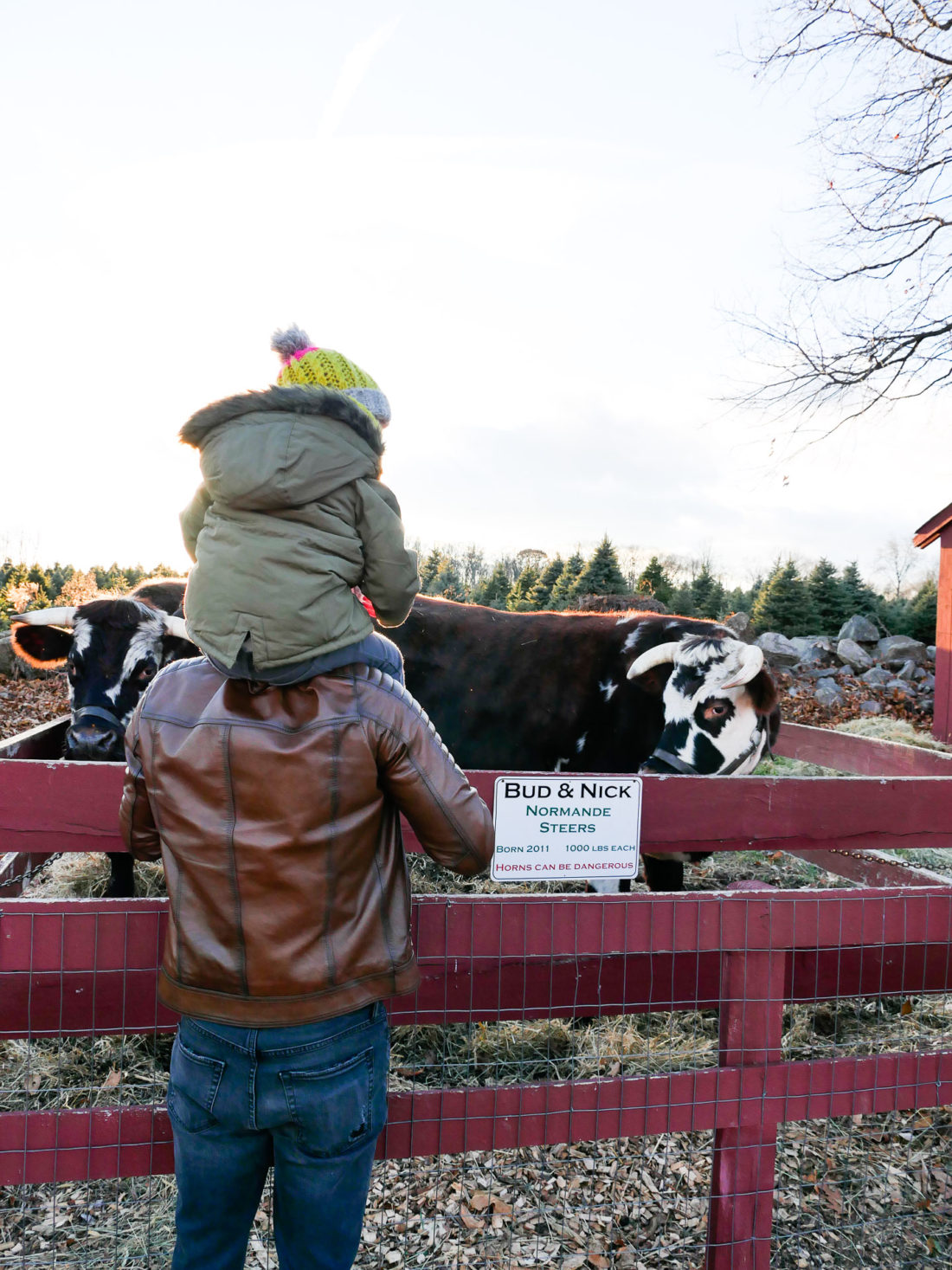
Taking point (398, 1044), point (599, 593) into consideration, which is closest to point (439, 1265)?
point (398, 1044)

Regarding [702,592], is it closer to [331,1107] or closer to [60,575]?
[60,575]

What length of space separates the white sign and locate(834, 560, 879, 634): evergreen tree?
24880mm

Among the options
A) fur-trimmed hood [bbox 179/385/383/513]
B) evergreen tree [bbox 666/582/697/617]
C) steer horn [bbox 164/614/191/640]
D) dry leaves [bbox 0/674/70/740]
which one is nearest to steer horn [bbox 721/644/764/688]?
steer horn [bbox 164/614/191/640]

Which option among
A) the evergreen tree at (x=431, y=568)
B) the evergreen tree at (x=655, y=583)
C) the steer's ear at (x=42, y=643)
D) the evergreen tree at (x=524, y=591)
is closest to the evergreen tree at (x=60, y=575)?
the evergreen tree at (x=431, y=568)

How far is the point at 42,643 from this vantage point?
4.95 metres

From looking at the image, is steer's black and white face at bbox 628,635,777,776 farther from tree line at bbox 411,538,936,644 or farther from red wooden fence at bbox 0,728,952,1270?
Result: tree line at bbox 411,538,936,644

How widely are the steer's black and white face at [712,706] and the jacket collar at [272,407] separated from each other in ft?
11.4

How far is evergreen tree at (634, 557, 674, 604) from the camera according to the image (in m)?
25.4

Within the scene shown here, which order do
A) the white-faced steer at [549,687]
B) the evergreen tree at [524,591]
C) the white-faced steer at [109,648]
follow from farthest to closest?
the evergreen tree at [524,591] → the white-faced steer at [549,687] → the white-faced steer at [109,648]

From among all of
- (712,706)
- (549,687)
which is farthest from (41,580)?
(712,706)

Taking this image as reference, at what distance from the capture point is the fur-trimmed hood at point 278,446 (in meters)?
1.38

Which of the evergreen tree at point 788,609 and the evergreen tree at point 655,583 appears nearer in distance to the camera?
the evergreen tree at point 788,609

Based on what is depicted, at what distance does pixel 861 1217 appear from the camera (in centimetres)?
303

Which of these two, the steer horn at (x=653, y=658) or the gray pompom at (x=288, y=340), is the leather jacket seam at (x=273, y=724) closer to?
the gray pompom at (x=288, y=340)
